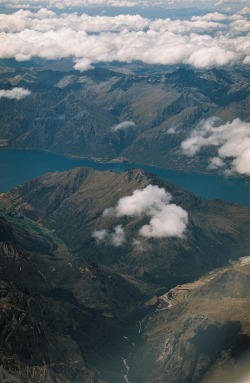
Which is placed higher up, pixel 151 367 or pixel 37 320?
pixel 37 320

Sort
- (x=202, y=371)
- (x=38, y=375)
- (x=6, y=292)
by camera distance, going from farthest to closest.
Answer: (x=6, y=292) < (x=202, y=371) < (x=38, y=375)

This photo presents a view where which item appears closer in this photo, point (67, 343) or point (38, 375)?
point (38, 375)

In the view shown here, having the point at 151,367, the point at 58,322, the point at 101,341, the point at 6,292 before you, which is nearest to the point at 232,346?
the point at 151,367

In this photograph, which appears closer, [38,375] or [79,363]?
[38,375]

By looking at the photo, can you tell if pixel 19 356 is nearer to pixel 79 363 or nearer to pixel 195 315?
pixel 79 363

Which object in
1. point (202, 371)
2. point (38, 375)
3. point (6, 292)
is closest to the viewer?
point (38, 375)

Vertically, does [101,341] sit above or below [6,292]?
below

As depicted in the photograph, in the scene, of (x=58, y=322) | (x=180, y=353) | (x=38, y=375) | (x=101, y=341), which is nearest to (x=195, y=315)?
(x=180, y=353)

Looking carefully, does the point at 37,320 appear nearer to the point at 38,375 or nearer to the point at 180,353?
the point at 38,375
